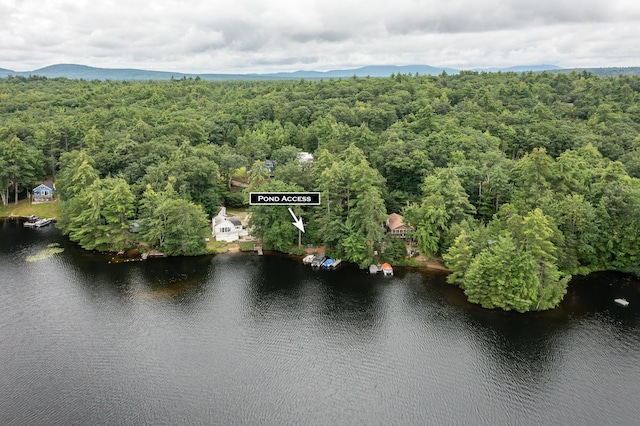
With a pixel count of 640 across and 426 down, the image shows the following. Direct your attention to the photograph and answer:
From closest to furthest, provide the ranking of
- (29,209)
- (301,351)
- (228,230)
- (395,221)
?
(301,351)
(395,221)
(228,230)
(29,209)

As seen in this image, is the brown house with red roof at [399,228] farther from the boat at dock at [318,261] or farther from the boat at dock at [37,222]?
the boat at dock at [37,222]

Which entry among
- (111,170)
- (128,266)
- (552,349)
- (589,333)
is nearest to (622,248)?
(589,333)

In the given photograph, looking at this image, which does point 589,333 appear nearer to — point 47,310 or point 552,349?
point 552,349

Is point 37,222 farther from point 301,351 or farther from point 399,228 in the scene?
point 399,228

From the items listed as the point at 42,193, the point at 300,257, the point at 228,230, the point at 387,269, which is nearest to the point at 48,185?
the point at 42,193

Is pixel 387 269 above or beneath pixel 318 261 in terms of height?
beneath

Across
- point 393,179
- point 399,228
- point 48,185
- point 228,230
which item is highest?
point 393,179
